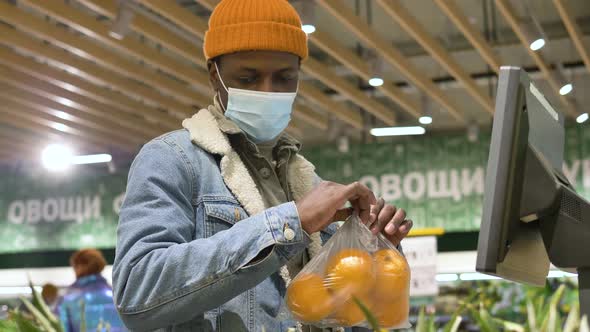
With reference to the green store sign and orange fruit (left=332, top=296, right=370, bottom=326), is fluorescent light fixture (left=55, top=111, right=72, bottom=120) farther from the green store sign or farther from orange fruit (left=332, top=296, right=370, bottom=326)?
orange fruit (left=332, top=296, right=370, bottom=326)

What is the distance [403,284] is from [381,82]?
7242 mm

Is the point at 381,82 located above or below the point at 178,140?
above

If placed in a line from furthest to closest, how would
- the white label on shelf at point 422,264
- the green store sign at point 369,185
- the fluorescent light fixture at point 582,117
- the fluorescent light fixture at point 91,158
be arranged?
the green store sign at point 369,185 < the fluorescent light fixture at point 91,158 < the fluorescent light fixture at point 582,117 < the white label on shelf at point 422,264

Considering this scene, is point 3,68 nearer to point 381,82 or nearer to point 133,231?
point 381,82

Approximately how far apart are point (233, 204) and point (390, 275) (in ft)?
1.07

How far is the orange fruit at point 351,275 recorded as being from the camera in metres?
1.30

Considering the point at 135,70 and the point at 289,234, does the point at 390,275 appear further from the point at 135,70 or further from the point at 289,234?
the point at 135,70

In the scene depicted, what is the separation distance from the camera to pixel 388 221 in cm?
150

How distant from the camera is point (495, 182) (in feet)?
3.78

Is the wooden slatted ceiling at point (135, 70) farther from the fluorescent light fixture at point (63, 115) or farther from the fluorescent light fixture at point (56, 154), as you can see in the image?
the fluorescent light fixture at point (56, 154)

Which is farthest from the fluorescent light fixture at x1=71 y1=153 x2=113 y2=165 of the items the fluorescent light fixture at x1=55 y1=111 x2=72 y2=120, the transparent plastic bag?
the transparent plastic bag

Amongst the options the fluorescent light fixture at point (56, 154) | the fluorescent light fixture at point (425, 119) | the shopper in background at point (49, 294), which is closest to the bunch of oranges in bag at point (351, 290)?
the shopper in background at point (49, 294)

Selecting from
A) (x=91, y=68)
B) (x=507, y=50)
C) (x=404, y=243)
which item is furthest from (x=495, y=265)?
(x=507, y=50)

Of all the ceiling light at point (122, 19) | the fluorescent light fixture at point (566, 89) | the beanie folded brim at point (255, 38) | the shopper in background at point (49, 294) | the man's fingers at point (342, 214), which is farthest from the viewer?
the fluorescent light fixture at point (566, 89)
